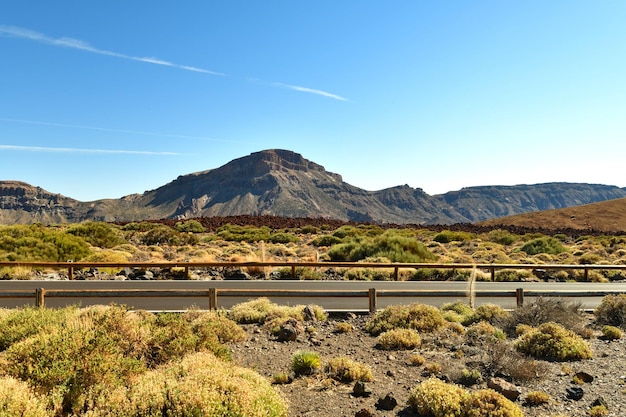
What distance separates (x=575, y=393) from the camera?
767 centimetres

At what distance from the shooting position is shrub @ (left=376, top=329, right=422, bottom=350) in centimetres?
1058

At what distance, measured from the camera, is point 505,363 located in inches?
339

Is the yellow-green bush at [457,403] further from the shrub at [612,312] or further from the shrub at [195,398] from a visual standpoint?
the shrub at [612,312]

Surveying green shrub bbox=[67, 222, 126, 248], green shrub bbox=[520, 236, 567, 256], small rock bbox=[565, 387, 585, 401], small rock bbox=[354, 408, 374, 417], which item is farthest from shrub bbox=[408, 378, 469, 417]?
green shrub bbox=[520, 236, 567, 256]

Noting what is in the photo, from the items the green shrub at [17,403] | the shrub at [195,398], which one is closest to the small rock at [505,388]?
the shrub at [195,398]

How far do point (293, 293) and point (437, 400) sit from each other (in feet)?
22.3

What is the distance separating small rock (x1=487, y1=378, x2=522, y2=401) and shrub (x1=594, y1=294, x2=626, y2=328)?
23.7 ft

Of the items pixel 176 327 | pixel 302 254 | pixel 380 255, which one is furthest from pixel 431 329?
pixel 302 254

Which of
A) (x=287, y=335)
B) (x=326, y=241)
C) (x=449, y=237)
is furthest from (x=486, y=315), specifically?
(x=449, y=237)

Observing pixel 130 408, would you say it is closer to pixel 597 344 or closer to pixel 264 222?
pixel 597 344

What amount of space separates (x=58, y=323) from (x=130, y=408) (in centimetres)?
484

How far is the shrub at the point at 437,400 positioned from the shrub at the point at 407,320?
178 inches

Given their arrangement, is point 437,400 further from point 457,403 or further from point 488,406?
point 488,406

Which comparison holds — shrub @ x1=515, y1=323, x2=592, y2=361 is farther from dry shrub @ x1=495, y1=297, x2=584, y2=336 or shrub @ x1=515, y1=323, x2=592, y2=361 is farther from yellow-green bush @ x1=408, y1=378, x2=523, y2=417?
yellow-green bush @ x1=408, y1=378, x2=523, y2=417
